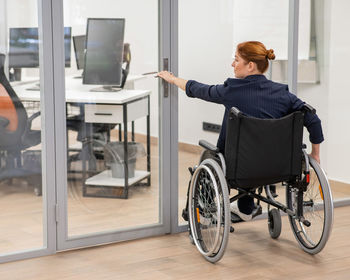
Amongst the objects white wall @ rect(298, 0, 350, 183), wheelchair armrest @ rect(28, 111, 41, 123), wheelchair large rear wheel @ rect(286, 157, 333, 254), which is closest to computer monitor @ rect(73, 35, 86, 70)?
wheelchair armrest @ rect(28, 111, 41, 123)

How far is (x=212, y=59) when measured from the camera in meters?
4.01

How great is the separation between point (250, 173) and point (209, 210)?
1.18ft

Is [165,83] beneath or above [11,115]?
above

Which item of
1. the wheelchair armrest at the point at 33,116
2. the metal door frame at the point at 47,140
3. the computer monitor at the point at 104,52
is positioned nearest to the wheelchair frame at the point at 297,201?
the computer monitor at the point at 104,52

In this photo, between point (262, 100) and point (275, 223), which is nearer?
point (262, 100)

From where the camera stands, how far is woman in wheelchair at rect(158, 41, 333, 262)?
3336mm

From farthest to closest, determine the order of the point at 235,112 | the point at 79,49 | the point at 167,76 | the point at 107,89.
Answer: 1. the point at 167,76
2. the point at 107,89
3. the point at 79,49
4. the point at 235,112

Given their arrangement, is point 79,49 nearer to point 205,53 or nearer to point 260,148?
point 205,53

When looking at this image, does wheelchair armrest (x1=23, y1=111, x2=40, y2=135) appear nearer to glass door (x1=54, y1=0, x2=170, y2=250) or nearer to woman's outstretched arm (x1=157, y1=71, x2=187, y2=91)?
glass door (x1=54, y1=0, x2=170, y2=250)

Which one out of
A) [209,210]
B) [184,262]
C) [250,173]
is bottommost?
[184,262]

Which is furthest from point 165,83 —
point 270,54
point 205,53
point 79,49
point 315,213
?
point 315,213

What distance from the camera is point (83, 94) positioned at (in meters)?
3.66

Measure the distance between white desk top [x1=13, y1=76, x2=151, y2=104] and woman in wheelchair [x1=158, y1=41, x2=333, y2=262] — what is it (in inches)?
13.6

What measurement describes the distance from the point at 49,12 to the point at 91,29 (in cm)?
26
